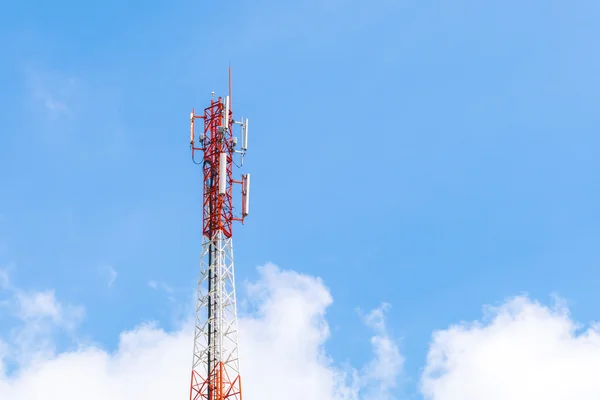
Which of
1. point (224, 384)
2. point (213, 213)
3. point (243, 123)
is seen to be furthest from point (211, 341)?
point (243, 123)

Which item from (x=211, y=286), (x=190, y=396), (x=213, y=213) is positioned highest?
(x=213, y=213)

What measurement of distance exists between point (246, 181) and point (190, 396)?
19.0 metres

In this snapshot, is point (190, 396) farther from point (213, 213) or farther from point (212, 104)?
point (212, 104)

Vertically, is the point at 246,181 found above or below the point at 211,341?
above

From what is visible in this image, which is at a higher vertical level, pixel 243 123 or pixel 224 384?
pixel 243 123

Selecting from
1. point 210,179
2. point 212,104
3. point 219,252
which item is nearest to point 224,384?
point 219,252

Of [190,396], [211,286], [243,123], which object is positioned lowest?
[190,396]

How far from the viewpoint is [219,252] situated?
9606cm

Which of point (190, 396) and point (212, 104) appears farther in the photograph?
point (212, 104)

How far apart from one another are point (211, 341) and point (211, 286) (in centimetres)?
467

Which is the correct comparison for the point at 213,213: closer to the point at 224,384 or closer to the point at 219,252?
the point at 219,252

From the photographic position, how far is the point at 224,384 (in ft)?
302

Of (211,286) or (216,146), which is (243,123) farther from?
(211,286)

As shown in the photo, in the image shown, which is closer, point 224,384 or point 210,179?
point 224,384
